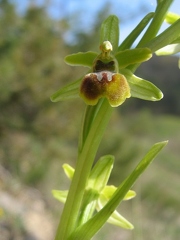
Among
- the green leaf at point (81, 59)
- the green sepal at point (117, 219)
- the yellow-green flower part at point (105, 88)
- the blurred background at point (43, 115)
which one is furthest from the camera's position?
the blurred background at point (43, 115)

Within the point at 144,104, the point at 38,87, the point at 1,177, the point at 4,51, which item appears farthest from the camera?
the point at 144,104

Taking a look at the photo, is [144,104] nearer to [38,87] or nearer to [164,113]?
[164,113]

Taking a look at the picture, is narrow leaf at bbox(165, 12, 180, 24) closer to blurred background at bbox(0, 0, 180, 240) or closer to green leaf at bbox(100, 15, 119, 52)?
green leaf at bbox(100, 15, 119, 52)

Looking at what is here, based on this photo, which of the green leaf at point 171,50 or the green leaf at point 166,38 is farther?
the green leaf at point 171,50

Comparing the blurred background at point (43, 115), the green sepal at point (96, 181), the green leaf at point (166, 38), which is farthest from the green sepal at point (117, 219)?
the blurred background at point (43, 115)

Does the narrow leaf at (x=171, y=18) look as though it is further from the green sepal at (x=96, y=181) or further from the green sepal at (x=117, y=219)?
the green sepal at (x=117, y=219)

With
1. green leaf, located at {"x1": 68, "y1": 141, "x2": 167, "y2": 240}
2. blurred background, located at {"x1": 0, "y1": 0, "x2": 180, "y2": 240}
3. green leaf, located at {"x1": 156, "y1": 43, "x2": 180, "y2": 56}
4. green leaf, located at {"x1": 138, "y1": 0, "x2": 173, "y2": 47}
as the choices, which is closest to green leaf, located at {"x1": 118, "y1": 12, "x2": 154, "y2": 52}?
green leaf, located at {"x1": 138, "y1": 0, "x2": 173, "y2": 47}

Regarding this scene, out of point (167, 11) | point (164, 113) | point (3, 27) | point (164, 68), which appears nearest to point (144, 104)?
point (164, 113)
